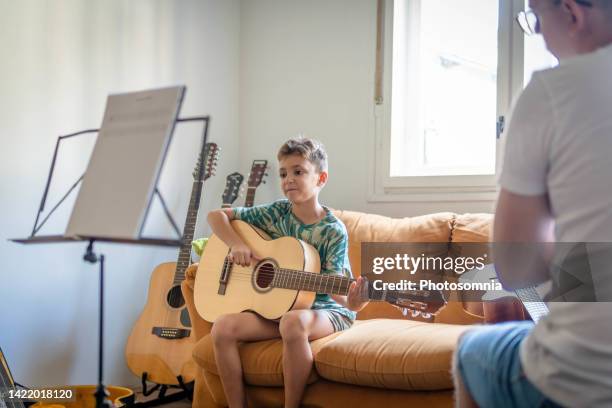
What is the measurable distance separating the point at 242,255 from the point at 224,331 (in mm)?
288

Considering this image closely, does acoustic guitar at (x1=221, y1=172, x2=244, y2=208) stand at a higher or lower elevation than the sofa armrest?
higher

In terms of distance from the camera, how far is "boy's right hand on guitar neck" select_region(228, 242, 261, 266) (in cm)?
238

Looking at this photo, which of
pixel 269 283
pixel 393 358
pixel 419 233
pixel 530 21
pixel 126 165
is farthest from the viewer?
pixel 419 233

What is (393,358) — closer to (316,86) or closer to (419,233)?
(419,233)

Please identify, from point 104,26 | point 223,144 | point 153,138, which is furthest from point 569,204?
point 223,144

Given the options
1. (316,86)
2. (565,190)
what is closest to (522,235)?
(565,190)

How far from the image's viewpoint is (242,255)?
2.38 meters

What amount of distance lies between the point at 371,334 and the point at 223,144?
1759 mm

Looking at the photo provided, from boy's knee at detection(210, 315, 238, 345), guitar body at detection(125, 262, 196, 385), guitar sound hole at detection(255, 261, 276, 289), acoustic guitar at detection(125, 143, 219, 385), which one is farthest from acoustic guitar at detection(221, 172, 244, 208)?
boy's knee at detection(210, 315, 238, 345)

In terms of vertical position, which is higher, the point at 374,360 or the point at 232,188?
the point at 232,188

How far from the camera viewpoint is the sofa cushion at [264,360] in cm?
221

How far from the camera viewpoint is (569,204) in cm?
82

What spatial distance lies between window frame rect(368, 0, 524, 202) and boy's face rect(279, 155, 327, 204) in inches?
33.5

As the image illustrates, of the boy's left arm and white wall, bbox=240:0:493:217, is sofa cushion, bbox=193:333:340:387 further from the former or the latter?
white wall, bbox=240:0:493:217
